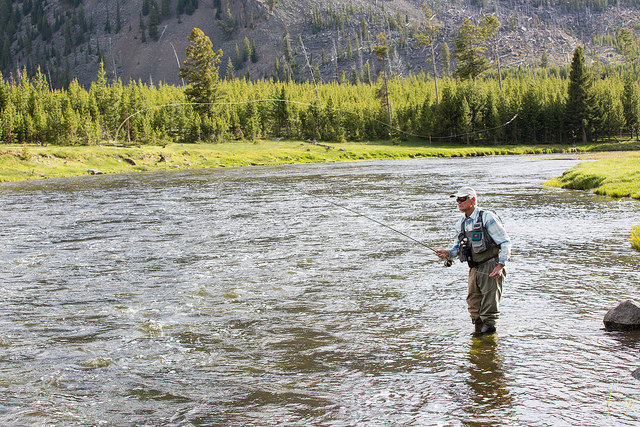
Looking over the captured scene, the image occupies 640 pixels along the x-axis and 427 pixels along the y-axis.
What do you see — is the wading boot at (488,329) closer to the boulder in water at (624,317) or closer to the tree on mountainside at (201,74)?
the boulder in water at (624,317)

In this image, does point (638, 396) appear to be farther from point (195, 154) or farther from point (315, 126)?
point (315, 126)

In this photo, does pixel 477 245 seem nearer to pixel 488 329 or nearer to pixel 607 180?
pixel 488 329

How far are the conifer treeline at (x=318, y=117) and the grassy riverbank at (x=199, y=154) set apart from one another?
6.89 meters

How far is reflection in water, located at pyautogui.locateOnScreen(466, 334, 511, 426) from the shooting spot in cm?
626

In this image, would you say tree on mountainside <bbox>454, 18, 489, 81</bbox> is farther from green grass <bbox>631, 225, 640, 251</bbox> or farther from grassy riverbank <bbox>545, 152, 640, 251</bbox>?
green grass <bbox>631, 225, 640, 251</bbox>

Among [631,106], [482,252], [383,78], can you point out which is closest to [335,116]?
[383,78]

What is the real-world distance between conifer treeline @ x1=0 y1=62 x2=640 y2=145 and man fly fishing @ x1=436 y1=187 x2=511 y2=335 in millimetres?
74314

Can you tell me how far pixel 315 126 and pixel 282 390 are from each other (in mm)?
100909

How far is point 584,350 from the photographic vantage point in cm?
788

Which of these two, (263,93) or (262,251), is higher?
(263,93)

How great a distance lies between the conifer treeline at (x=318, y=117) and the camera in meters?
82.7

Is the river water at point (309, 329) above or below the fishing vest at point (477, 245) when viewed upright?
below

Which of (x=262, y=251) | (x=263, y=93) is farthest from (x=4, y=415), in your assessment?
(x=263, y=93)

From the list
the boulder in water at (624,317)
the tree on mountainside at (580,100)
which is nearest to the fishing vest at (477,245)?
the boulder in water at (624,317)
